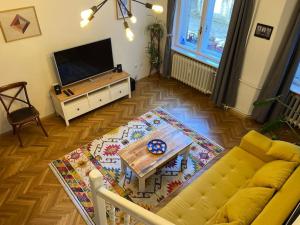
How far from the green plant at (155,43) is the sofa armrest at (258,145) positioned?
9.56ft

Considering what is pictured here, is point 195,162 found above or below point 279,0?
below

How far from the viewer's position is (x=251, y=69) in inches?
156

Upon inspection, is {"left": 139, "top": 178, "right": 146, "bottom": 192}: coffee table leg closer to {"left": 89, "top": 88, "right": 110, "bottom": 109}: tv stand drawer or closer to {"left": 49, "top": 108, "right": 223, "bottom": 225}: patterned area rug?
{"left": 49, "top": 108, "right": 223, "bottom": 225}: patterned area rug

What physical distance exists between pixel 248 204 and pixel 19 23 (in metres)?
3.62

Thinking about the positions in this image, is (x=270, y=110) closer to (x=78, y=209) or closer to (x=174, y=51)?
(x=174, y=51)

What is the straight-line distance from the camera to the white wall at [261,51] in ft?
10.9

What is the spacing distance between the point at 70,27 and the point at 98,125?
5.51 ft

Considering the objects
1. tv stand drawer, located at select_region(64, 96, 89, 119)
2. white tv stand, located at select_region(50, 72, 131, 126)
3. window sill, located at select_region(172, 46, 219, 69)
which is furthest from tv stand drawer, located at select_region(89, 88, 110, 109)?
window sill, located at select_region(172, 46, 219, 69)

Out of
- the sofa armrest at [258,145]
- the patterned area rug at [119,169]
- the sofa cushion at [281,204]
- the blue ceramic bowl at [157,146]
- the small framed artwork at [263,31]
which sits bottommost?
the patterned area rug at [119,169]

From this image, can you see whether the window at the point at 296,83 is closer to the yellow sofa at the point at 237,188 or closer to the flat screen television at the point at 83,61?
the yellow sofa at the point at 237,188

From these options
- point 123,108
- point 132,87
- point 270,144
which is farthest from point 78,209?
point 132,87

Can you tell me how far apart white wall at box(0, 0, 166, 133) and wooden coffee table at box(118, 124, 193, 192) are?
1968 mm

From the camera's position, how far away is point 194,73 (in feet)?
15.9

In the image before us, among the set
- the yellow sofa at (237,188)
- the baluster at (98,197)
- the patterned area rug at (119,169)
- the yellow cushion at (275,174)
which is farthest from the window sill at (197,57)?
the baluster at (98,197)
